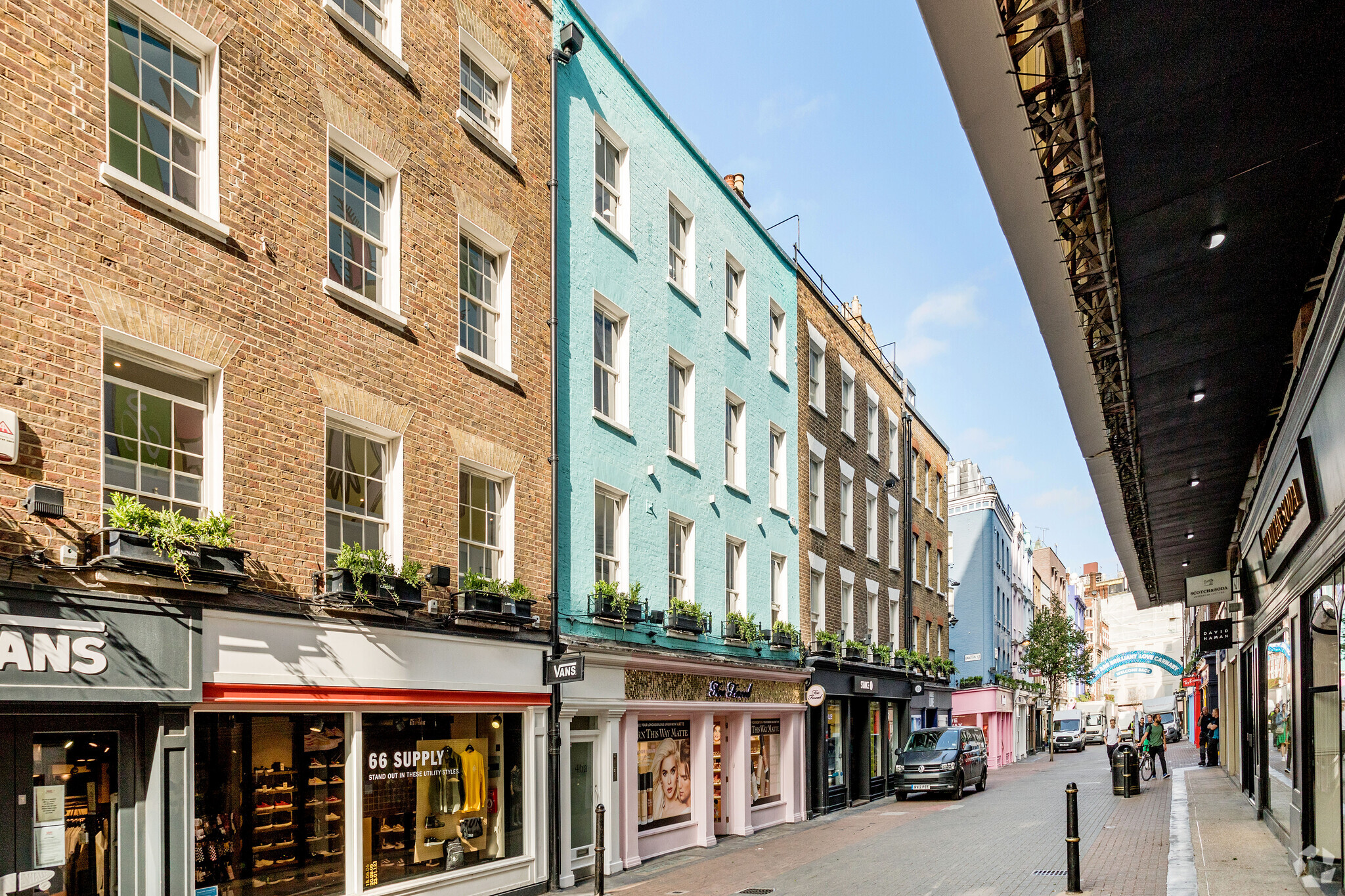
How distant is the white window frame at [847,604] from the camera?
26.4m

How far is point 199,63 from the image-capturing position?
9797mm

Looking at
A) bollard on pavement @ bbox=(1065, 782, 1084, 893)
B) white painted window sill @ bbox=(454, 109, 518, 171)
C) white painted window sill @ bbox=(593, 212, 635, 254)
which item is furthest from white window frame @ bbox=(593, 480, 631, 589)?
bollard on pavement @ bbox=(1065, 782, 1084, 893)

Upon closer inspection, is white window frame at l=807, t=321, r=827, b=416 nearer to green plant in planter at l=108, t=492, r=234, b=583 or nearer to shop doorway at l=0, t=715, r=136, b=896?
green plant in planter at l=108, t=492, r=234, b=583

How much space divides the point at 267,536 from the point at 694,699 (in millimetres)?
10098

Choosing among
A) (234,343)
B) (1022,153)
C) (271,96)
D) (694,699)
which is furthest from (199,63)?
(694,699)

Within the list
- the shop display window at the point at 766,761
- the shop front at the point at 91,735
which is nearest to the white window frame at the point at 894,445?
the shop display window at the point at 766,761

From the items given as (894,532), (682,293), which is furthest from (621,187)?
(894,532)

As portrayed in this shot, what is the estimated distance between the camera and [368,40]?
38.6 ft

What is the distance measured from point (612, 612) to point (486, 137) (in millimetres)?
6873

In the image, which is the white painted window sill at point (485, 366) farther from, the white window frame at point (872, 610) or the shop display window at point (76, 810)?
the white window frame at point (872, 610)

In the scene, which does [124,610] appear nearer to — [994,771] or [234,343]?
[234,343]

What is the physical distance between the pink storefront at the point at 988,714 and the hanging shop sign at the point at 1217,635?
60.3 ft

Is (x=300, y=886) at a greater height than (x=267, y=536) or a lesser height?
lesser

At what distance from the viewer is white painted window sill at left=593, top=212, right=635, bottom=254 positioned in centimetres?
1645
